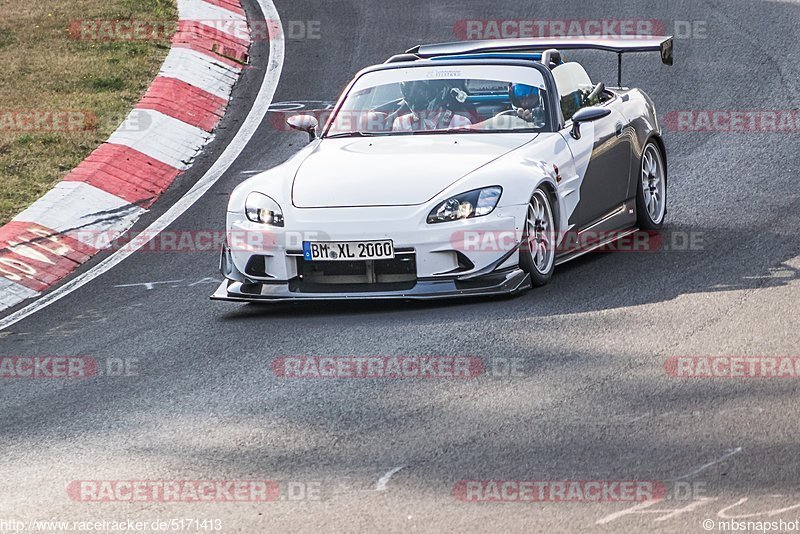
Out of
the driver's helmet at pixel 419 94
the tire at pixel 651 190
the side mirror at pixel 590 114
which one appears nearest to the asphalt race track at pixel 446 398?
the tire at pixel 651 190

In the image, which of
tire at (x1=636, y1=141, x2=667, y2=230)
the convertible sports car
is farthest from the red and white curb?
tire at (x1=636, y1=141, x2=667, y2=230)

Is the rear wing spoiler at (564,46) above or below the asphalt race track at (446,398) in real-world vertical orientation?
above

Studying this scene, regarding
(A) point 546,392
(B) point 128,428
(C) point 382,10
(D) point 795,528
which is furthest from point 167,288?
(C) point 382,10

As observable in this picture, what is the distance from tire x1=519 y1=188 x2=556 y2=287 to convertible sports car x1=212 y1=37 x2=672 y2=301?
12 mm

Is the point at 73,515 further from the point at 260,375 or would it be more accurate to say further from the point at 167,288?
the point at 167,288

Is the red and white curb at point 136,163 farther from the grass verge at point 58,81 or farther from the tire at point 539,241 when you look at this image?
the tire at point 539,241

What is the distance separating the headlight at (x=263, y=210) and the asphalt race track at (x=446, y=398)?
1.80 feet

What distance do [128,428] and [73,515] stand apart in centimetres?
104

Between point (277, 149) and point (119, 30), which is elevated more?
point (119, 30)

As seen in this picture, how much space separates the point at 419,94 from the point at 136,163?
367cm

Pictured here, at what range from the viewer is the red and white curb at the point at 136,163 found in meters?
9.89

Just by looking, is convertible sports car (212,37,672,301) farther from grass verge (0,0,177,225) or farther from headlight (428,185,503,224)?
grass verge (0,0,177,225)

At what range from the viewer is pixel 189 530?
4.89m

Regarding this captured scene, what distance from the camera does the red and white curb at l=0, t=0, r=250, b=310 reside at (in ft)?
32.4
